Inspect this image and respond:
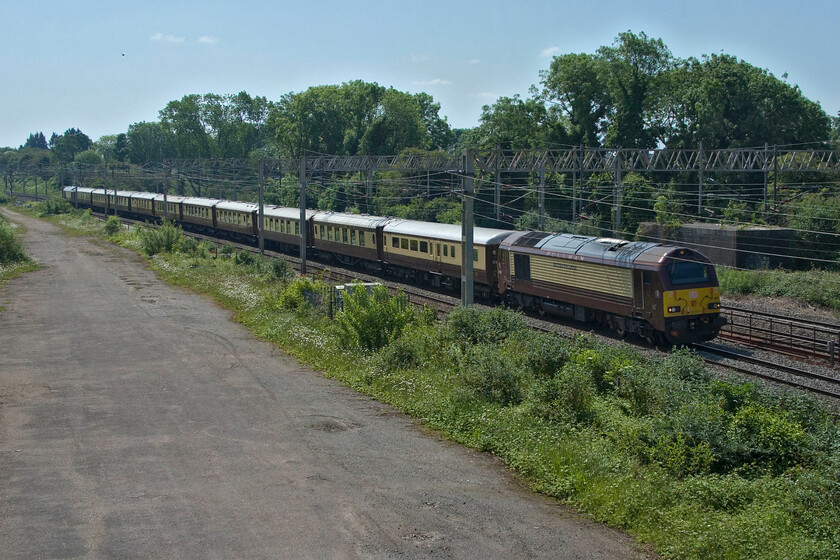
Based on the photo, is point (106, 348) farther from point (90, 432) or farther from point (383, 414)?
point (383, 414)

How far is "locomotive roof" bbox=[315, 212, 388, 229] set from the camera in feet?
131

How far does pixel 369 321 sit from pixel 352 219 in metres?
21.3

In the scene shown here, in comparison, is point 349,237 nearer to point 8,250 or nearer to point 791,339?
point 8,250

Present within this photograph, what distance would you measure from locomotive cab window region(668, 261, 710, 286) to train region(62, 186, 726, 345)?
1.1 inches

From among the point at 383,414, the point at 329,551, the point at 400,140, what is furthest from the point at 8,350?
the point at 400,140

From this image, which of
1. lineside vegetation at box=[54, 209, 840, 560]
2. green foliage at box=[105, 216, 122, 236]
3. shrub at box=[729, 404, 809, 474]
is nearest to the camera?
lineside vegetation at box=[54, 209, 840, 560]

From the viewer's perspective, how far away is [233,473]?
1224 cm

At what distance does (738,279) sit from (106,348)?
27.8 meters

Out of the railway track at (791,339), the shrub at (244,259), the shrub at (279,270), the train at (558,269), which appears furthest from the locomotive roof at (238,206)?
the railway track at (791,339)

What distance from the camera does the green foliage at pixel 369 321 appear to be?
2175cm

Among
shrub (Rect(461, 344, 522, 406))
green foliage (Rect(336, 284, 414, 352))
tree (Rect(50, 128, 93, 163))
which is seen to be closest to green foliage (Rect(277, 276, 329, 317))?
green foliage (Rect(336, 284, 414, 352))

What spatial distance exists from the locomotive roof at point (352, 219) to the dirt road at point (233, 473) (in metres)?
18.2

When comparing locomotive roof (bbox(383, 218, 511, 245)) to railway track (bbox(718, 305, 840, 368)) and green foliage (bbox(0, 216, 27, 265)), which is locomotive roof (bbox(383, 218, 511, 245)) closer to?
railway track (bbox(718, 305, 840, 368))

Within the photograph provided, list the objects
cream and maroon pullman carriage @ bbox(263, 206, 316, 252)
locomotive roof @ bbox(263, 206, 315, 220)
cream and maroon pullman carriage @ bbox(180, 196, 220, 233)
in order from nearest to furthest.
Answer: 1. cream and maroon pullman carriage @ bbox(263, 206, 316, 252)
2. locomotive roof @ bbox(263, 206, 315, 220)
3. cream and maroon pullman carriage @ bbox(180, 196, 220, 233)
